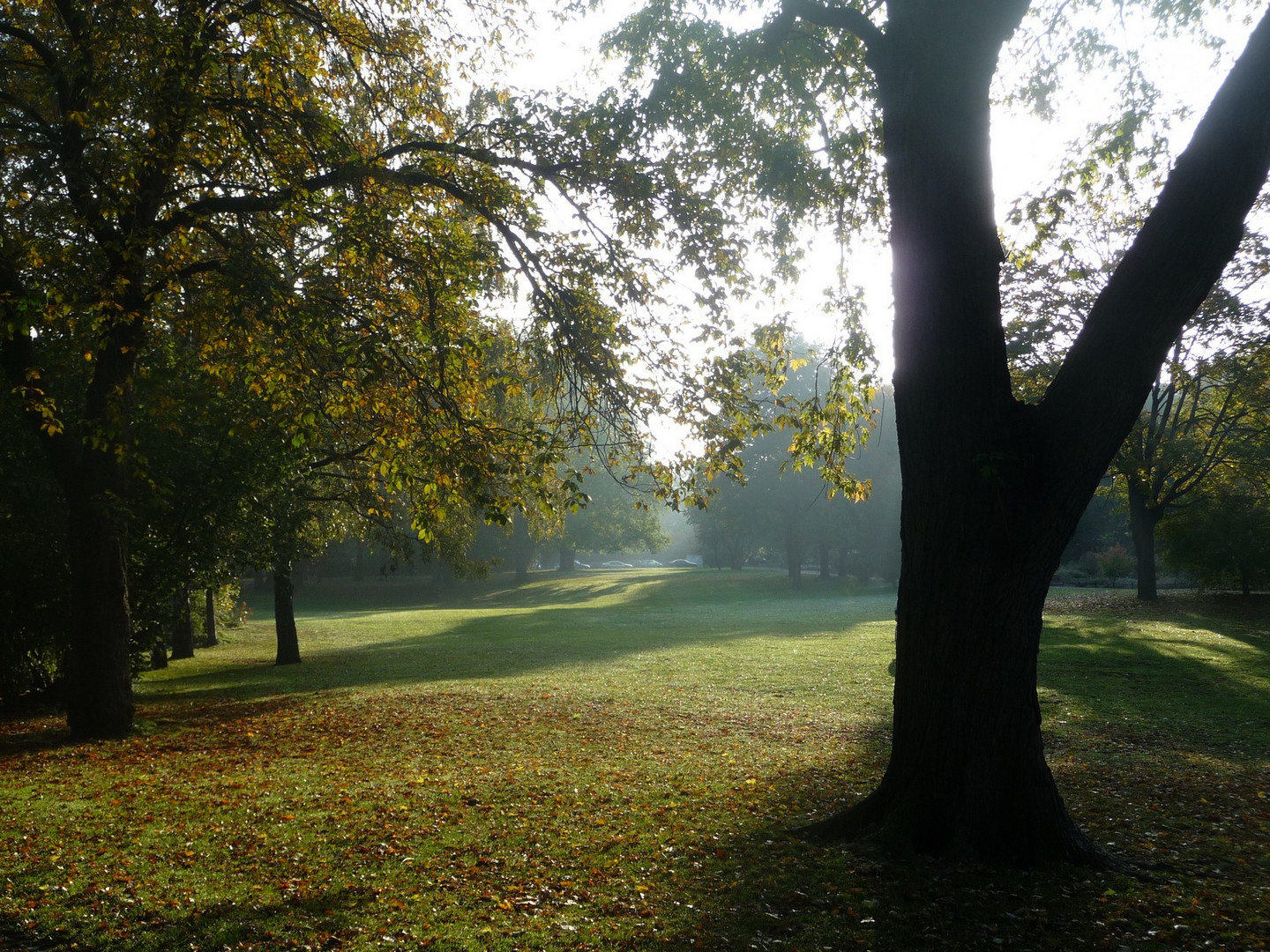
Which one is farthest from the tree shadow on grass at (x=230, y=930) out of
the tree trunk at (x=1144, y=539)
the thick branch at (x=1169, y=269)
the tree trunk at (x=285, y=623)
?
the tree trunk at (x=1144, y=539)

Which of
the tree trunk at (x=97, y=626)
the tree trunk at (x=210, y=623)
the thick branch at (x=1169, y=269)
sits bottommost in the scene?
the tree trunk at (x=210, y=623)

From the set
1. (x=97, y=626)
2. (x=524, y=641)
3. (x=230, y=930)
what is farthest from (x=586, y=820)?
(x=524, y=641)

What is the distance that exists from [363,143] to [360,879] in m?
8.09

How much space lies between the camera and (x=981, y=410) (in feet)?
18.4

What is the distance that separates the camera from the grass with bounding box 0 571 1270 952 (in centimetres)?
477

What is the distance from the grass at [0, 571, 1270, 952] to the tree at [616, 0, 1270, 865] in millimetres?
570

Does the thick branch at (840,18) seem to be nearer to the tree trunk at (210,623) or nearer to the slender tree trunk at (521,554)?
the tree trunk at (210,623)

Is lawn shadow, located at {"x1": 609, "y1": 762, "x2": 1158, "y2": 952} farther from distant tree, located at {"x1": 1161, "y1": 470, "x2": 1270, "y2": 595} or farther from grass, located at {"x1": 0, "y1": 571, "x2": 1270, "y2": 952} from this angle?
distant tree, located at {"x1": 1161, "y1": 470, "x2": 1270, "y2": 595}

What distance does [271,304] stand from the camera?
27.0 ft

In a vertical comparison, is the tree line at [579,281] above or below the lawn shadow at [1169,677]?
above

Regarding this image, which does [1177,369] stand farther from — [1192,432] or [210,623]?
[210,623]

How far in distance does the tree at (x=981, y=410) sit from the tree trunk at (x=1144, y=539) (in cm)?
2980

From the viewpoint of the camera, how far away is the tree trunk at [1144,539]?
31438 millimetres

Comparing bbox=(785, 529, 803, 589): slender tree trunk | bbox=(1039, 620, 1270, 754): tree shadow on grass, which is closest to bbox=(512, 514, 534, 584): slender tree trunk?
bbox=(785, 529, 803, 589): slender tree trunk
